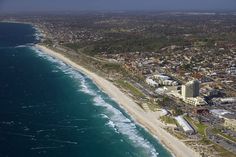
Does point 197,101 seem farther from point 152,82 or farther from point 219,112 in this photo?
point 152,82

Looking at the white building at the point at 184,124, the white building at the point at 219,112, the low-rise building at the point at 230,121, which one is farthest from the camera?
the white building at the point at 219,112

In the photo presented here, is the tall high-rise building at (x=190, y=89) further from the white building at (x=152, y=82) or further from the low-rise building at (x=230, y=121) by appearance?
the low-rise building at (x=230, y=121)

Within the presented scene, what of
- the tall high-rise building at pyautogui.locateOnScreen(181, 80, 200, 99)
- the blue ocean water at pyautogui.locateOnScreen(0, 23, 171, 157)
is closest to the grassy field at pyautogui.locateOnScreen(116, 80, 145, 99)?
the blue ocean water at pyautogui.locateOnScreen(0, 23, 171, 157)

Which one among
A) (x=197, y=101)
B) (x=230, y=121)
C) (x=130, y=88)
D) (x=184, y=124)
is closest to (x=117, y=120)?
(x=184, y=124)

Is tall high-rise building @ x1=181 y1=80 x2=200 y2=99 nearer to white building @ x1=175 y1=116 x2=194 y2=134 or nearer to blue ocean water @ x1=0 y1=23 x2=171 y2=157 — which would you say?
white building @ x1=175 y1=116 x2=194 y2=134

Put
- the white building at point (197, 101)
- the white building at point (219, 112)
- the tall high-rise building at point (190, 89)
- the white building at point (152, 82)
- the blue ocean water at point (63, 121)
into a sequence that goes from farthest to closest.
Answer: the white building at point (152, 82), the tall high-rise building at point (190, 89), the white building at point (197, 101), the white building at point (219, 112), the blue ocean water at point (63, 121)

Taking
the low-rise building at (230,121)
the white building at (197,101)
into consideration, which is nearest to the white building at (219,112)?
the low-rise building at (230,121)

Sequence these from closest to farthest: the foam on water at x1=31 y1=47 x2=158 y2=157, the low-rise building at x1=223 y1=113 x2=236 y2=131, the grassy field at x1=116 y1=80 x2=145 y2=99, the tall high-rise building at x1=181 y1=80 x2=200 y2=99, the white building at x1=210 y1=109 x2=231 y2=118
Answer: the foam on water at x1=31 y1=47 x2=158 y2=157 → the low-rise building at x1=223 y1=113 x2=236 y2=131 → the white building at x1=210 y1=109 x2=231 y2=118 → the tall high-rise building at x1=181 y1=80 x2=200 y2=99 → the grassy field at x1=116 y1=80 x2=145 y2=99

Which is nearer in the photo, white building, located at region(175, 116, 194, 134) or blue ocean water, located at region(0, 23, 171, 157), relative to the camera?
blue ocean water, located at region(0, 23, 171, 157)
